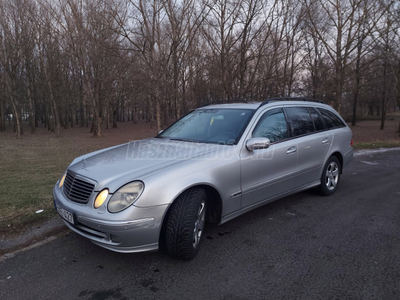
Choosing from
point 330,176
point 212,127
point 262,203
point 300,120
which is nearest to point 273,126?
point 300,120

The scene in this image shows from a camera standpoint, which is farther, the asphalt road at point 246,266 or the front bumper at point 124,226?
the front bumper at point 124,226

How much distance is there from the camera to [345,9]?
18219 millimetres

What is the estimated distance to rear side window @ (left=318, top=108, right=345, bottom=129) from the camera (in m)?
5.18

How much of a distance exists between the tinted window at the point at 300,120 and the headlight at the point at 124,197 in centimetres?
262

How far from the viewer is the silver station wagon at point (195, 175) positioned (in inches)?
106

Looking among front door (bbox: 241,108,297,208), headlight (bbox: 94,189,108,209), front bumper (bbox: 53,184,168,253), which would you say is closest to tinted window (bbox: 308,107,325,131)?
front door (bbox: 241,108,297,208)

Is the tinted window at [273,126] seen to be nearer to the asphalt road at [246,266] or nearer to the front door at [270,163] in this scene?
the front door at [270,163]

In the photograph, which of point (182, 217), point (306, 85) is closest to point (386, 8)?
point (306, 85)

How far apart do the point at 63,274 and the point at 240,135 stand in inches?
95.1

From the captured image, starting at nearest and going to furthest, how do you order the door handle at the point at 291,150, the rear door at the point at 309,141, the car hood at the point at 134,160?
the car hood at the point at 134,160
the door handle at the point at 291,150
the rear door at the point at 309,141

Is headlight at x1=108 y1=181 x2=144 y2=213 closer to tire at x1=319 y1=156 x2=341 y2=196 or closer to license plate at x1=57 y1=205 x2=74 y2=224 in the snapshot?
license plate at x1=57 y1=205 x2=74 y2=224

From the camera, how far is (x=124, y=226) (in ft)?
8.51

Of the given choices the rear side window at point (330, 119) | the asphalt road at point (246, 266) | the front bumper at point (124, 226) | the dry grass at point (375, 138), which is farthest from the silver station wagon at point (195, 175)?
the dry grass at point (375, 138)

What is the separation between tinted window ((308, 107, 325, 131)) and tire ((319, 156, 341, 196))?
57 centimetres
